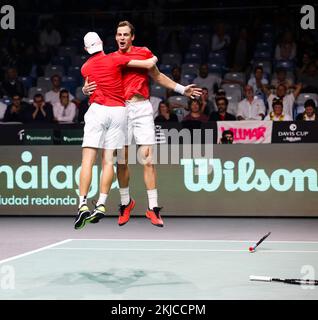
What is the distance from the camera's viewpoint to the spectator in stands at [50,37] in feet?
69.3

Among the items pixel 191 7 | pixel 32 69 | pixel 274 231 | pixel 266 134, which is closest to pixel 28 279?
pixel 274 231

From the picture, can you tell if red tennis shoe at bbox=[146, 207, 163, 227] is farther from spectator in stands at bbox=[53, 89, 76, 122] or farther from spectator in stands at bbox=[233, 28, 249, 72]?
spectator in stands at bbox=[233, 28, 249, 72]

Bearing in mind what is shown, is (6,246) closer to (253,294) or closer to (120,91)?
(120,91)

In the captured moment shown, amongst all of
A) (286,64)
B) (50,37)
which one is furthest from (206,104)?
(50,37)

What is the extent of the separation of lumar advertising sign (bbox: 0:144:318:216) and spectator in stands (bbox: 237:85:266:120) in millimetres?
1069

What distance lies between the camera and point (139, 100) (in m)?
9.73

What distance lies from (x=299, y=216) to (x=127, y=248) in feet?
16.3

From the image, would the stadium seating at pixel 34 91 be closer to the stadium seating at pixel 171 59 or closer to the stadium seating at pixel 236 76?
the stadium seating at pixel 171 59

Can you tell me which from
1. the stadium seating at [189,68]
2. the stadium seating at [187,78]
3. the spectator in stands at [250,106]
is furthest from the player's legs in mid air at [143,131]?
the stadium seating at [189,68]

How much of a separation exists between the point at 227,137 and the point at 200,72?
3074 mm

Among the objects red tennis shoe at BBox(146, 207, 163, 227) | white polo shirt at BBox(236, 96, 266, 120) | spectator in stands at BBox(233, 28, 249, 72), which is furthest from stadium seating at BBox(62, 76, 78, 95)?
red tennis shoe at BBox(146, 207, 163, 227)

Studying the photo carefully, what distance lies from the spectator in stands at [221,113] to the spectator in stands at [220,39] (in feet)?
13.4

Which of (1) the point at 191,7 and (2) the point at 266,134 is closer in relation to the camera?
(2) the point at 266,134

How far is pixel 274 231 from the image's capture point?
13.8 metres
